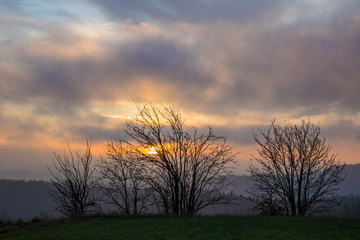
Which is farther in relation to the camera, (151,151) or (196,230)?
(151,151)

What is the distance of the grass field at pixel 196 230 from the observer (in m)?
14.5

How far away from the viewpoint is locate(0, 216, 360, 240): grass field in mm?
14477

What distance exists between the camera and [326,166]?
1318 inches

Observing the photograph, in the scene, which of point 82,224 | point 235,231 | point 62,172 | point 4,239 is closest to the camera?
point 235,231

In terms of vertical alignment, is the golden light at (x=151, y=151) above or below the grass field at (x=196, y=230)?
above

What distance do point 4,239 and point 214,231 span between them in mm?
10647

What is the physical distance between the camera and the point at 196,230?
1606cm

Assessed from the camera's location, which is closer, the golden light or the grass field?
the grass field

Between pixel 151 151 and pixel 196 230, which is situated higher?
pixel 151 151

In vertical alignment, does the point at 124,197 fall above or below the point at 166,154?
below

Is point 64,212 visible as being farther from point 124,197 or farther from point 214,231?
point 214,231

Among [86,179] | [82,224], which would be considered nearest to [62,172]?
[86,179]

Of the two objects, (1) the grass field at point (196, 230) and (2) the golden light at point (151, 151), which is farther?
(2) the golden light at point (151, 151)

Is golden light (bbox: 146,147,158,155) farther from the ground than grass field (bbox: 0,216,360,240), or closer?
farther from the ground
